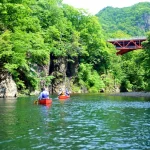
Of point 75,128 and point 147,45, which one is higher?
point 147,45

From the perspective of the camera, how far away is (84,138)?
14062mm

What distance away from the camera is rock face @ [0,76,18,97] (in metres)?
41.6

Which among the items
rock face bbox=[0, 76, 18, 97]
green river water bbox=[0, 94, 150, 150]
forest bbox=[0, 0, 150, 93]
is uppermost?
forest bbox=[0, 0, 150, 93]

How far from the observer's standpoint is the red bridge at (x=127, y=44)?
300ft

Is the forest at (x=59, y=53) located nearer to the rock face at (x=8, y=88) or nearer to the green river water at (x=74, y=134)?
the rock face at (x=8, y=88)

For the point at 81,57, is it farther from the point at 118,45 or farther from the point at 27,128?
the point at 27,128

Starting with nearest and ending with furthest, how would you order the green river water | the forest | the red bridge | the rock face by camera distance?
1. the green river water
2. the rock face
3. the forest
4. the red bridge

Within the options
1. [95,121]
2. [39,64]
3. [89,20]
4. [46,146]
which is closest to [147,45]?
[39,64]

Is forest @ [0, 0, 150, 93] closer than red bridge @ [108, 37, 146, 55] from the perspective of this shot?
Yes

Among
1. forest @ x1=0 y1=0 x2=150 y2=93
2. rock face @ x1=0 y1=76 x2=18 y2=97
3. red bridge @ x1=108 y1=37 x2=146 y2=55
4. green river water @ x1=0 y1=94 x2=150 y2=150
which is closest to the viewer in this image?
green river water @ x1=0 y1=94 x2=150 y2=150

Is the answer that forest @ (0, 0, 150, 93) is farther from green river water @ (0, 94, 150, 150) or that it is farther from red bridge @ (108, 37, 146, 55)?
green river water @ (0, 94, 150, 150)

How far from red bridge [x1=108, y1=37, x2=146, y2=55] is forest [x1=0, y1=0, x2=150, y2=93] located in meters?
4.22

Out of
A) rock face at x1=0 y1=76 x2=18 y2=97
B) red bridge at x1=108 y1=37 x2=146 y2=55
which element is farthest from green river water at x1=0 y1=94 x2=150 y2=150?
red bridge at x1=108 y1=37 x2=146 y2=55

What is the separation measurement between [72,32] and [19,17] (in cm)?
2347
